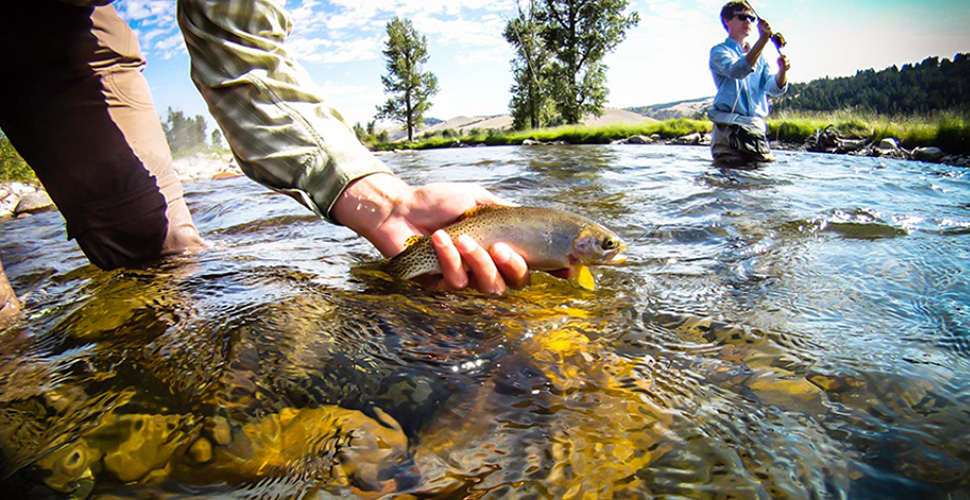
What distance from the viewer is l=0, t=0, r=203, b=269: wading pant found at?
9.98 ft

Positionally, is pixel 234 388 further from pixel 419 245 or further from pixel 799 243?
pixel 799 243

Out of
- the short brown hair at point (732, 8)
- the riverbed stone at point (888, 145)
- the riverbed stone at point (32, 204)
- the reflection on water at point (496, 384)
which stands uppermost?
the short brown hair at point (732, 8)

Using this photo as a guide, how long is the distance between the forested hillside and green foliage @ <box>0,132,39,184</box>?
25.4m

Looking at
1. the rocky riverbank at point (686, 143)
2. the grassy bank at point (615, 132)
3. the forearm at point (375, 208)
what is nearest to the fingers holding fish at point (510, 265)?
the forearm at point (375, 208)

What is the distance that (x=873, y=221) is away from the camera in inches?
187

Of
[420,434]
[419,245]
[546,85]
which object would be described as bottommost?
[420,434]

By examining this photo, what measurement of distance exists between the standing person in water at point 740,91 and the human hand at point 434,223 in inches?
336

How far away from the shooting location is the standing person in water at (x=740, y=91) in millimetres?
9539

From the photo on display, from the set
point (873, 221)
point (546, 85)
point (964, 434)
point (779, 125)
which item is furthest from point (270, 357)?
point (546, 85)

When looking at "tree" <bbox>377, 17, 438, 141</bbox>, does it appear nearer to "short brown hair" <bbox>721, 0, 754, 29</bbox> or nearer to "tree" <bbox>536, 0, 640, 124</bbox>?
"tree" <bbox>536, 0, 640, 124</bbox>

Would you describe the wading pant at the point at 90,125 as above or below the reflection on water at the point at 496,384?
above

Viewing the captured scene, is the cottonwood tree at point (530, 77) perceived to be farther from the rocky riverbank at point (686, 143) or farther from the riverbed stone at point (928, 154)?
the riverbed stone at point (928, 154)

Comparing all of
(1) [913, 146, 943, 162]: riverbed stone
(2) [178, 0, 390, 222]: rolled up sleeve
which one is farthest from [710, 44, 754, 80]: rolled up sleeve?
(2) [178, 0, 390, 222]: rolled up sleeve

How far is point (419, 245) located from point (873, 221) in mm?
4725
